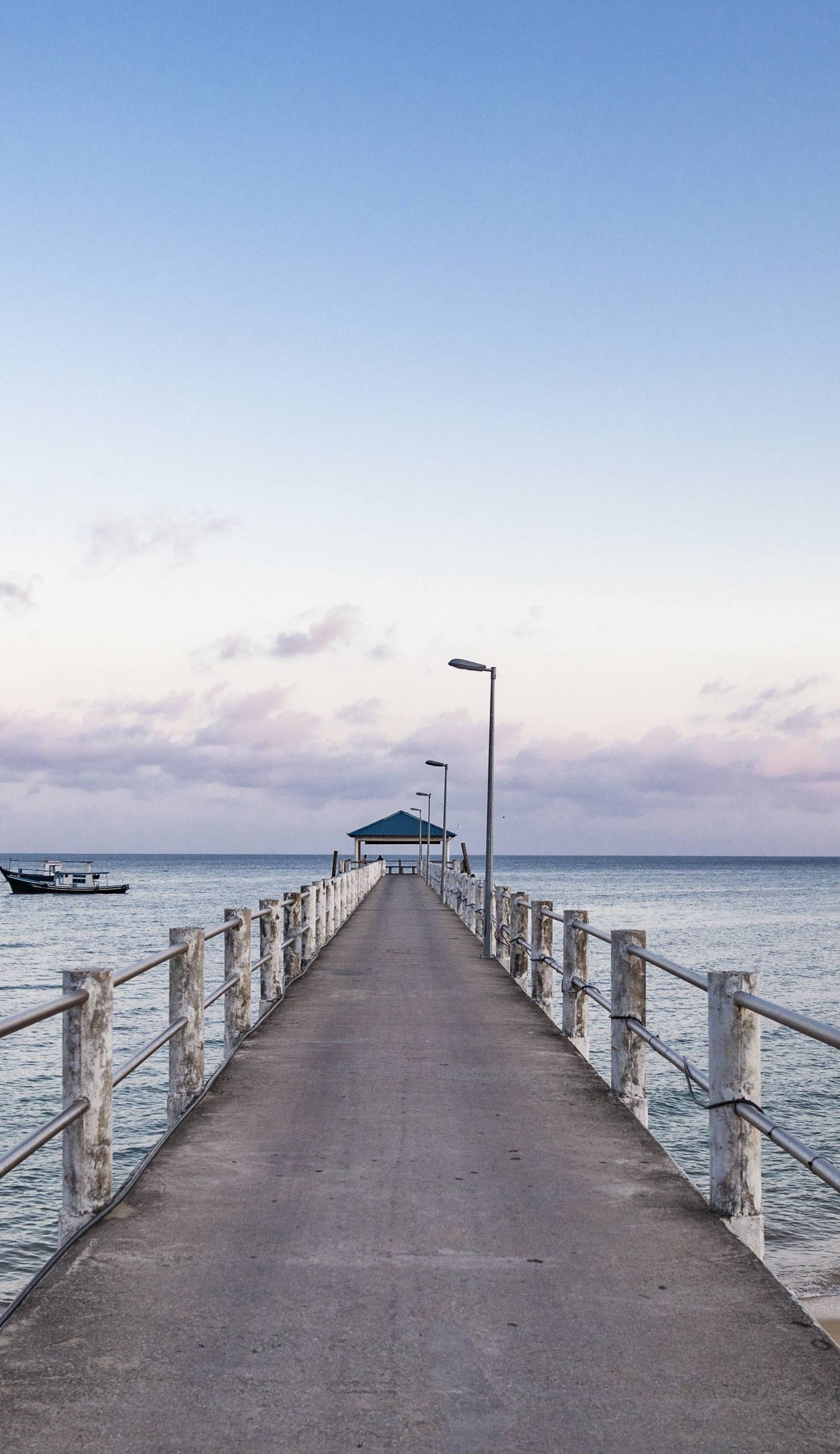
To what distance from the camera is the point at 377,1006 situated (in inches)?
543

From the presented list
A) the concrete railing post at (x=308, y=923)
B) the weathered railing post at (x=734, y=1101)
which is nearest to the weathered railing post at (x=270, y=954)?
the concrete railing post at (x=308, y=923)

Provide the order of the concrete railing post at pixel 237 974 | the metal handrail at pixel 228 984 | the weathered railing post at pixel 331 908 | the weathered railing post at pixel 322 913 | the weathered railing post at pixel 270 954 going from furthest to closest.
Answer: the weathered railing post at pixel 331 908 < the weathered railing post at pixel 322 913 < the weathered railing post at pixel 270 954 < the concrete railing post at pixel 237 974 < the metal handrail at pixel 228 984

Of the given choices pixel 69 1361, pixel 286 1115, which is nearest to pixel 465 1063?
pixel 286 1115

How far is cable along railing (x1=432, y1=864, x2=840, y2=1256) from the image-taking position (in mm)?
5141

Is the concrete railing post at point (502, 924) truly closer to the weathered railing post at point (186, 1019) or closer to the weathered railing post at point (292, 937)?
the weathered railing post at point (292, 937)

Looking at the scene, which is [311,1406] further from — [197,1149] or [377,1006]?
[377,1006]

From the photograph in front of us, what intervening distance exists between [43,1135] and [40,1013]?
512mm

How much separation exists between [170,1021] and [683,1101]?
14.2 m

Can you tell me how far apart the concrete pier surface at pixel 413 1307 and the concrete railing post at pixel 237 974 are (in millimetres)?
2332

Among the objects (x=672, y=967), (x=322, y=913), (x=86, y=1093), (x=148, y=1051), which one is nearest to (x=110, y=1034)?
(x=86, y=1093)

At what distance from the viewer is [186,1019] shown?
7922 mm

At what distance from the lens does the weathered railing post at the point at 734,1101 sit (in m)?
5.60

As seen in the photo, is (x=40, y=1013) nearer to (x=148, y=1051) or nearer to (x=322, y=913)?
(x=148, y=1051)

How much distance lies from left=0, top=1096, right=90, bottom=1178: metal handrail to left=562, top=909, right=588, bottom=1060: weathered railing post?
18.7 feet
